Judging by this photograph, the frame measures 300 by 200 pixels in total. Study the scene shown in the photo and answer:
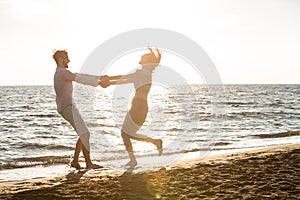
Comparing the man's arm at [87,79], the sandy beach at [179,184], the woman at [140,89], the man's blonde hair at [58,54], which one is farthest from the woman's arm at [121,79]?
the sandy beach at [179,184]

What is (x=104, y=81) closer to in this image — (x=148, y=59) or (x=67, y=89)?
(x=67, y=89)

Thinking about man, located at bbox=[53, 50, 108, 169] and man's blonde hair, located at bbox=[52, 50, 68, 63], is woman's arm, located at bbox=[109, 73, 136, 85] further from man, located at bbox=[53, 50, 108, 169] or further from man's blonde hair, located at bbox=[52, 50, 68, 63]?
man's blonde hair, located at bbox=[52, 50, 68, 63]

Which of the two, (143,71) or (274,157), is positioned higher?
(143,71)

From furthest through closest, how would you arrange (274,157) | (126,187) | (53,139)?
(53,139)
(274,157)
(126,187)

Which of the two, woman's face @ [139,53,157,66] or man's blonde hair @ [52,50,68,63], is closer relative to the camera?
woman's face @ [139,53,157,66]

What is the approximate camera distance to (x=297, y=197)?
5098mm

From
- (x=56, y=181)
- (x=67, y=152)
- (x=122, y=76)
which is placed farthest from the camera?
(x=67, y=152)

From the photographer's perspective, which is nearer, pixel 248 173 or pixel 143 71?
pixel 248 173

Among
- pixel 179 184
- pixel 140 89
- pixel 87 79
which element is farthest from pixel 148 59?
pixel 179 184

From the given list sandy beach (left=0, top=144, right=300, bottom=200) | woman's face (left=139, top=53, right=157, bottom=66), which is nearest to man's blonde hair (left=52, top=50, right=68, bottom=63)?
woman's face (left=139, top=53, right=157, bottom=66)

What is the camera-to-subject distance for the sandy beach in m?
5.36

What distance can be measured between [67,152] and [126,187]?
6940 millimetres

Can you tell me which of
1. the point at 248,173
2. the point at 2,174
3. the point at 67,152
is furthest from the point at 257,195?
the point at 67,152

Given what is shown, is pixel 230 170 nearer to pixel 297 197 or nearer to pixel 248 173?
pixel 248 173
